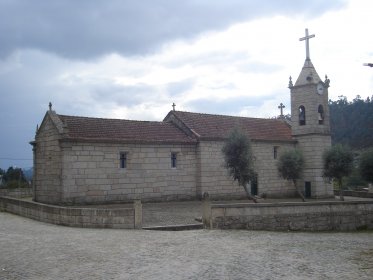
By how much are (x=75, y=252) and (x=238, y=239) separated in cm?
569

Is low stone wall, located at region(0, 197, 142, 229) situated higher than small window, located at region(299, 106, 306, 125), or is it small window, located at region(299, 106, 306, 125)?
small window, located at region(299, 106, 306, 125)

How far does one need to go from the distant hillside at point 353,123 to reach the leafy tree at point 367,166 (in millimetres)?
53306

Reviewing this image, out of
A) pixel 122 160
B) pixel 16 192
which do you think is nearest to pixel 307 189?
Result: pixel 122 160

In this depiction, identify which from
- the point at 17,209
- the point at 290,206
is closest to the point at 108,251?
the point at 290,206

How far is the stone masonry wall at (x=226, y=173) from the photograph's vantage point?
1171 inches

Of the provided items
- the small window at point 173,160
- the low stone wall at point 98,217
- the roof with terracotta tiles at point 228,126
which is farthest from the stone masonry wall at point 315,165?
the low stone wall at point 98,217

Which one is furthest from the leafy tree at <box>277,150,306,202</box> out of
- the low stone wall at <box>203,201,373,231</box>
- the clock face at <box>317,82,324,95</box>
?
the low stone wall at <box>203,201,373,231</box>

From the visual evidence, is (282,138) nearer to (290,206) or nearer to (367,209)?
(367,209)

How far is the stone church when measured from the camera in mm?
25531

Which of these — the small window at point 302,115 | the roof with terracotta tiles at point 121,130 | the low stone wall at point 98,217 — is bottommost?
the low stone wall at point 98,217

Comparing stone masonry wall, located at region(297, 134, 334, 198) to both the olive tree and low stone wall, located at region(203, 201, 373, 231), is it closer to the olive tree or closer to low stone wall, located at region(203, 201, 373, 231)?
the olive tree

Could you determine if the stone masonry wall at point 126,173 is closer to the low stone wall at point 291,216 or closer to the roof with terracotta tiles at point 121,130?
the roof with terracotta tiles at point 121,130

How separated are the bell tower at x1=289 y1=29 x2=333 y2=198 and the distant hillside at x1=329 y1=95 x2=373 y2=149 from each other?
50.2 metres

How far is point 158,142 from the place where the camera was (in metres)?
28.3
